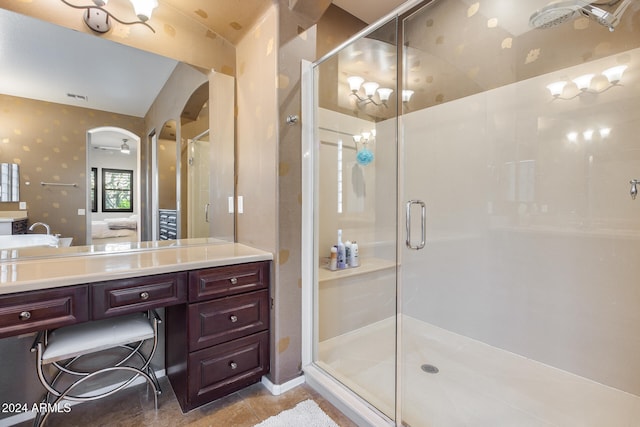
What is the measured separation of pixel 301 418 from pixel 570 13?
2.90 m

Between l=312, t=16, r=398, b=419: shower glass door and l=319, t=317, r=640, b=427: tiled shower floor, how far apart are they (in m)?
0.01

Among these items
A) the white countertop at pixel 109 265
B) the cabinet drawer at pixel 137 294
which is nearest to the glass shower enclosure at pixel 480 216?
the white countertop at pixel 109 265

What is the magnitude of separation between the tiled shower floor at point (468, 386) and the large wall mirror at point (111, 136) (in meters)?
1.35

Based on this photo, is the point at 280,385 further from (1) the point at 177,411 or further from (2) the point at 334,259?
(2) the point at 334,259

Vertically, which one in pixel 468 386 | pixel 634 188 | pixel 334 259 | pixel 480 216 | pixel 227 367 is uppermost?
pixel 634 188

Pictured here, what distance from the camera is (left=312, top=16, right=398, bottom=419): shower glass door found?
6.54ft

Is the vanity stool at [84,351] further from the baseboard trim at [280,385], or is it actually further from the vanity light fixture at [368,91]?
the vanity light fixture at [368,91]

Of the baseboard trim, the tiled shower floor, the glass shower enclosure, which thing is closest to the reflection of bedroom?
the glass shower enclosure

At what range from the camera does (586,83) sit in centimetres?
177

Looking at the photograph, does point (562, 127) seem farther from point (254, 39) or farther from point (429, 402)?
point (254, 39)

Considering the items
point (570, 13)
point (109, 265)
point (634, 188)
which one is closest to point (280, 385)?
point (109, 265)

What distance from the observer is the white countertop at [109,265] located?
1.14m

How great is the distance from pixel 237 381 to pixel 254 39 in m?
2.19

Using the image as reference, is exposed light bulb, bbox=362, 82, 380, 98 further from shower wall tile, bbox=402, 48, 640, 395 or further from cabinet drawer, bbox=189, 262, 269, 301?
cabinet drawer, bbox=189, 262, 269, 301
